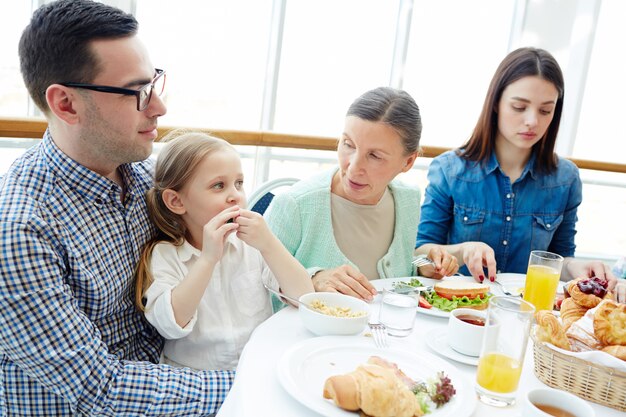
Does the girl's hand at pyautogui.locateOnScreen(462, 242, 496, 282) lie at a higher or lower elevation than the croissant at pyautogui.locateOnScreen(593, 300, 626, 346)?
lower

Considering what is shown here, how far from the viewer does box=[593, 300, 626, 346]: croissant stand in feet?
3.34

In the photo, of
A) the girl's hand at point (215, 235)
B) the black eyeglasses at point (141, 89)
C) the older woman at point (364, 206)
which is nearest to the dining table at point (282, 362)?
the girl's hand at point (215, 235)

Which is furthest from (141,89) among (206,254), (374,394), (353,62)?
(353,62)

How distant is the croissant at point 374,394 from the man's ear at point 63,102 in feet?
2.90

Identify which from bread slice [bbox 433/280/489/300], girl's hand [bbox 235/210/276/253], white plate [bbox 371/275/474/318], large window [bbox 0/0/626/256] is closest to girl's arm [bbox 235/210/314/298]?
girl's hand [bbox 235/210/276/253]

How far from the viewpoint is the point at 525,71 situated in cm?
226

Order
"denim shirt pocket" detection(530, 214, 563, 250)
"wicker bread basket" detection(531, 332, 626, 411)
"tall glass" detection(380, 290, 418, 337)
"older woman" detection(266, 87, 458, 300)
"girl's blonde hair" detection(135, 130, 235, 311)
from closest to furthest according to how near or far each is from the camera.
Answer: "wicker bread basket" detection(531, 332, 626, 411)
"tall glass" detection(380, 290, 418, 337)
"girl's blonde hair" detection(135, 130, 235, 311)
"older woman" detection(266, 87, 458, 300)
"denim shirt pocket" detection(530, 214, 563, 250)

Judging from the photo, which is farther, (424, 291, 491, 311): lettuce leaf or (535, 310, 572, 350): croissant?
(424, 291, 491, 311): lettuce leaf

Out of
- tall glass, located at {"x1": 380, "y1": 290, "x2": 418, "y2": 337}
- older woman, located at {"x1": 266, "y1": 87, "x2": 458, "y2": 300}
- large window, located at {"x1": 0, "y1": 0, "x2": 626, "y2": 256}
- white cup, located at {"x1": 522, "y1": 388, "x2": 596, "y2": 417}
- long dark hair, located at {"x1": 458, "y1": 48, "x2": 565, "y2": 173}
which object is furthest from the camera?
large window, located at {"x1": 0, "y1": 0, "x2": 626, "y2": 256}

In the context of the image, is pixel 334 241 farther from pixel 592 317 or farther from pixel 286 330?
pixel 592 317

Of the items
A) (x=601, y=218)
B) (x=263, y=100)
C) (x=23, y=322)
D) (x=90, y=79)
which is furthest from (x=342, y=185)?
(x=601, y=218)

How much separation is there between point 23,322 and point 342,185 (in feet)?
3.53

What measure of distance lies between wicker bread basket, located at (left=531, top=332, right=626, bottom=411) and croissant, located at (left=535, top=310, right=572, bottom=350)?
0.02 meters

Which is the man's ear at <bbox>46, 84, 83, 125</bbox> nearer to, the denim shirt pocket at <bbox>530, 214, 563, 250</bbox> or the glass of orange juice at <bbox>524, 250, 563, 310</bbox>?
the glass of orange juice at <bbox>524, 250, 563, 310</bbox>
